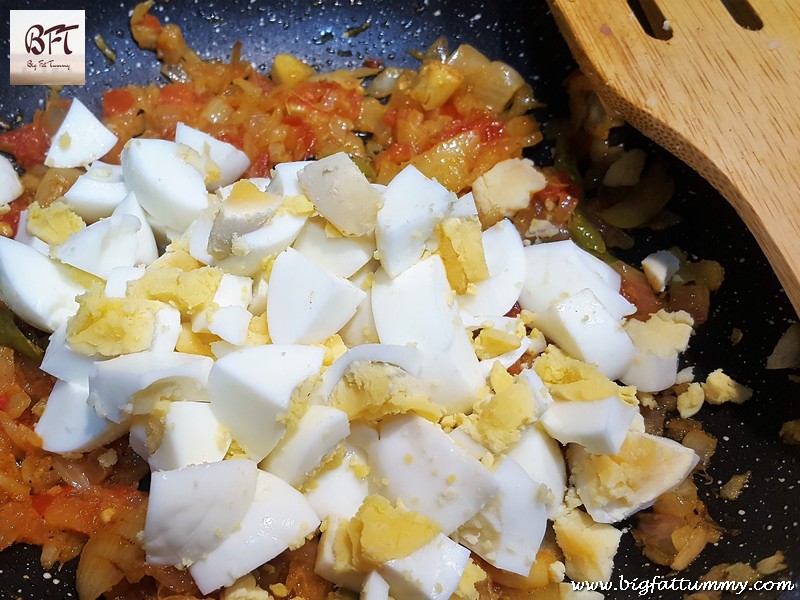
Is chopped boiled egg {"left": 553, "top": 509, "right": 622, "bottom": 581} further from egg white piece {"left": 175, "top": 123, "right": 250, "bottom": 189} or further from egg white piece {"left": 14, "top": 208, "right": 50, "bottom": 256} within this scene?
egg white piece {"left": 14, "top": 208, "right": 50, "bottom": 256}

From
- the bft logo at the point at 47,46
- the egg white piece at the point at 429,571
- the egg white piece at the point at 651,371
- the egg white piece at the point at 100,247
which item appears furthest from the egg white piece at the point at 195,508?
the bft logo at the point at 47,46

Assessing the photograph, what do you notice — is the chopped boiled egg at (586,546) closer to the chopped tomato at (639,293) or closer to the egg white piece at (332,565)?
the egg white piece at (332,565)

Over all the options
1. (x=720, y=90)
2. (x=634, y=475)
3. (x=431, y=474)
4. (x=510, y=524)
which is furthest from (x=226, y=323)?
(x=720, y=90)

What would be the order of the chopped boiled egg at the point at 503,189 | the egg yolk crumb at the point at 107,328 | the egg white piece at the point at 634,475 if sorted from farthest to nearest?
the chopped boiled egg at the point at 503,189 → the egg white piece at the point at 634,475 → the egg yolk crumb at the point at 107,328

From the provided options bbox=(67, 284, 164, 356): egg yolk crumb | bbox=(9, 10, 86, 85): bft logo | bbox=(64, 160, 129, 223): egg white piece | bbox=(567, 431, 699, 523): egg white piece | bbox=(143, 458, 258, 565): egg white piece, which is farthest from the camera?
bbox=(9, 10, 86, 85): bft logo

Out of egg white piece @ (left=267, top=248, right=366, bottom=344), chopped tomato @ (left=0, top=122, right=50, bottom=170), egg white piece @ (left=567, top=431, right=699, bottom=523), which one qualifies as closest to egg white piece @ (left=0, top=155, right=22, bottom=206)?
chopped tomato @ (left=0, top=122, right=50, bottom=170)

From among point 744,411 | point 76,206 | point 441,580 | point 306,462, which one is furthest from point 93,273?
point 744,411

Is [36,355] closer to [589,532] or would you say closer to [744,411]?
[589,532]
